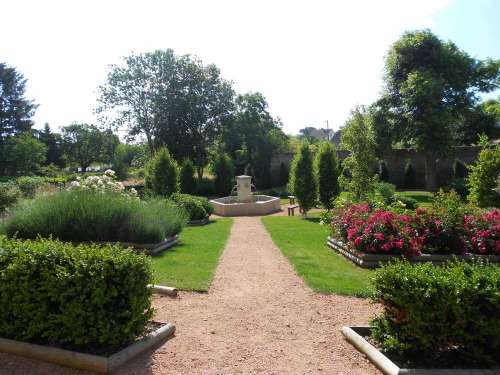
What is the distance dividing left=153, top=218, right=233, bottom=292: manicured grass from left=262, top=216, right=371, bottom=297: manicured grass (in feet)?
5.62

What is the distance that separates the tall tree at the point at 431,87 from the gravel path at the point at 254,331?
21.8 m

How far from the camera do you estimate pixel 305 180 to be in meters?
18.1

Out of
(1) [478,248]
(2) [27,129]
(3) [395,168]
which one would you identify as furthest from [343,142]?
(2) [27,129]

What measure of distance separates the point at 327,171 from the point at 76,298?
15.4m

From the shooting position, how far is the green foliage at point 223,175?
3027 centimetres

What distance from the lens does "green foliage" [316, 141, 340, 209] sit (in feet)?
59.6

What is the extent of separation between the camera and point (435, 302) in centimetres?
365

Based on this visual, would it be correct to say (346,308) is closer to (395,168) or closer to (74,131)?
(395,168)

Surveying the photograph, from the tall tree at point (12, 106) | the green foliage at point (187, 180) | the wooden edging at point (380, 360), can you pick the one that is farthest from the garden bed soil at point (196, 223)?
the tall tree at point (12, 106)

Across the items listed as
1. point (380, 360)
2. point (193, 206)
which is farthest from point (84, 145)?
point (380, 360)

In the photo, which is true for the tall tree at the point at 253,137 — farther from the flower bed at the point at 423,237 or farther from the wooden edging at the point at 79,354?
the wooden edging at the point at 79,354

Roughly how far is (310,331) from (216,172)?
25.9m

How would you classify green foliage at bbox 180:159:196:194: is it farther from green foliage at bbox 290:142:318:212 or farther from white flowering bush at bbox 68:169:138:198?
white flowering bush at bbox 68:169:138:198

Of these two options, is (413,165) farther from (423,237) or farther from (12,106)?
(12,106)
